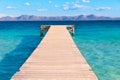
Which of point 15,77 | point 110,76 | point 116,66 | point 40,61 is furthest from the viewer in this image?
point 116,66

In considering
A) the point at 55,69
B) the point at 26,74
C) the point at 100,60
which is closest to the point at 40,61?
the point at 55,69

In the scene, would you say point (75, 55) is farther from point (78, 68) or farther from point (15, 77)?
point (15, 77)

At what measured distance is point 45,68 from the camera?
6.82m

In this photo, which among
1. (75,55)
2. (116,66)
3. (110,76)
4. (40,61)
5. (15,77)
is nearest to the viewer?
(15,77)

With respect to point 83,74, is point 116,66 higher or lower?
A: lower

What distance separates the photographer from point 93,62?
13695 mm

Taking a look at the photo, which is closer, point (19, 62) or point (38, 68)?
point (38, 68)

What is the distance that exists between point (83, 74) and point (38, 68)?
119 cm

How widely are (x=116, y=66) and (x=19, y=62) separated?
13.8 feet

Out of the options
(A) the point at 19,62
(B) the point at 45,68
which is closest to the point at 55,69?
(B) the point at 45,68

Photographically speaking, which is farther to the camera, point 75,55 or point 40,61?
point 75,55

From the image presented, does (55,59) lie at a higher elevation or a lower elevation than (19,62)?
higher

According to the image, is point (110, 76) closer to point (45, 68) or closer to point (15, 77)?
point (45, 68)

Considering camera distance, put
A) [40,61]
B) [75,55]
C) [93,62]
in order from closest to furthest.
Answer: [40,61] < [75,55] < [93,62]
